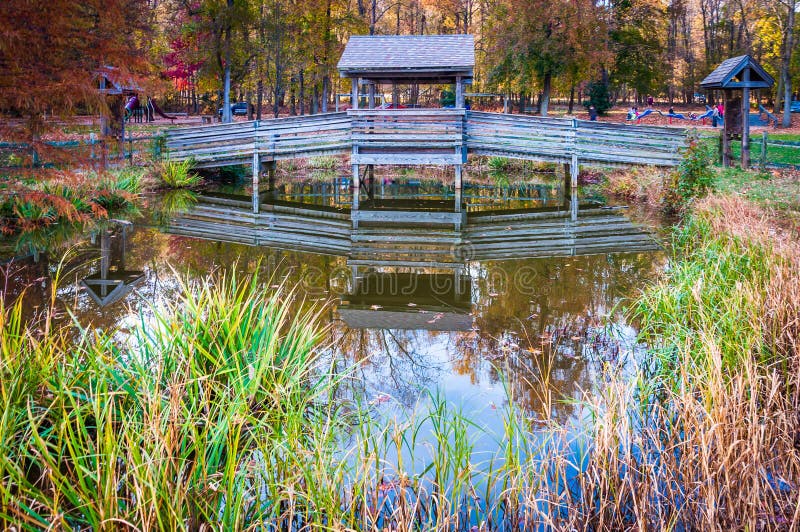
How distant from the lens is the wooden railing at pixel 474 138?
19.6 meters

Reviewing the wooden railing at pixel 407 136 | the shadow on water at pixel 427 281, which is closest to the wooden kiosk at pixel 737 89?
the shadow on water at pixel 427 281

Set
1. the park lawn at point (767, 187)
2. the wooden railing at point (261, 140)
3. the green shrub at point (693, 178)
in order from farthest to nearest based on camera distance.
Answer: the wooden railing at point (261, 140)
the green shrub at point (693, 178)
the park lawn at point (767, 187)

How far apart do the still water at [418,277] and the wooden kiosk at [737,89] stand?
14.5 feet

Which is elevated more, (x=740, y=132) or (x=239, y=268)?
(x=740, y=132)

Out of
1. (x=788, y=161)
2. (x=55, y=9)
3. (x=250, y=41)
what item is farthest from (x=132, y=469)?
(x=250, y=41)

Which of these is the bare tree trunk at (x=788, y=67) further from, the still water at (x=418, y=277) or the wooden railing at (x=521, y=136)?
the still water at (x=418, y=277)

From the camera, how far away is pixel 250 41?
99.1 ft

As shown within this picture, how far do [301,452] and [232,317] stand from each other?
72.0 inches

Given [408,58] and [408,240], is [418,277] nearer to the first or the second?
[408,240]

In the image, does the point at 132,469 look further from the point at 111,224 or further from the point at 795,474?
the point at 111,224

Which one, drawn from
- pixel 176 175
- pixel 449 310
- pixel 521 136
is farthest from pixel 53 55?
pixel 521 136

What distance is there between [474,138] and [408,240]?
6.96m

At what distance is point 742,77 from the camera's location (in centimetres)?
1975

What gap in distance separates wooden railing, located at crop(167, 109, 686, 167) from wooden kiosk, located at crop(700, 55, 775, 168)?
1.12 metres
